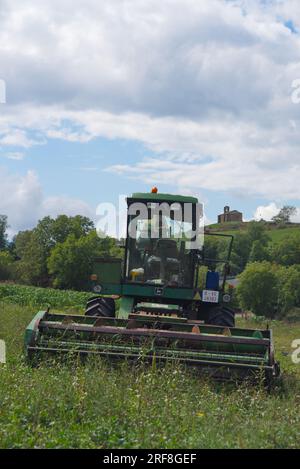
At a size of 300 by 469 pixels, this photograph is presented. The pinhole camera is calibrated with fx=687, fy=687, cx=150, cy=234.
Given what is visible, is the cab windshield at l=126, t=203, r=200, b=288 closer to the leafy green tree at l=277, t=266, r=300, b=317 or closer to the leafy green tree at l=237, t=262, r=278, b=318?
the leafy green tree at l=277, t=266, r=300, b=317

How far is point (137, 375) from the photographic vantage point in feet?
27.3

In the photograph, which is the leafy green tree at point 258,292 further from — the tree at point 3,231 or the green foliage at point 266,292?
the tree at point 3,231

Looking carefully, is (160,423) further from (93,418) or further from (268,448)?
(268,448)

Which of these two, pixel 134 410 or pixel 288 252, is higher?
pixel 288 252

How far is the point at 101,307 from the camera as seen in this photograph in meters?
12.3

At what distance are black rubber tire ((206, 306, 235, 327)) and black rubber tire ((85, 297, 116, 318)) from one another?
1.77 metres

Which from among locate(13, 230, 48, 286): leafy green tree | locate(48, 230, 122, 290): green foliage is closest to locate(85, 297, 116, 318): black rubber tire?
locate(48, 230, 122, 290): green foliage

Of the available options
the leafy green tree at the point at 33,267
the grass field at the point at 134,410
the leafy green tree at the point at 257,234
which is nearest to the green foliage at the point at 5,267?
the leafy green tree at the point at 33,267

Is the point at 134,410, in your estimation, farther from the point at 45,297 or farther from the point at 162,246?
the point at 45,297

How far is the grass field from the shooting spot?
5.94m

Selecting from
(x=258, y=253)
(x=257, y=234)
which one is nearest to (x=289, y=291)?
(x=258, y=253)

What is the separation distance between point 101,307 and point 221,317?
2142 mm

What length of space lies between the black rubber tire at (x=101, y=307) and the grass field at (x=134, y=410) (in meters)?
3.28

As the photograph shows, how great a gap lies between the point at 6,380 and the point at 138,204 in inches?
186
